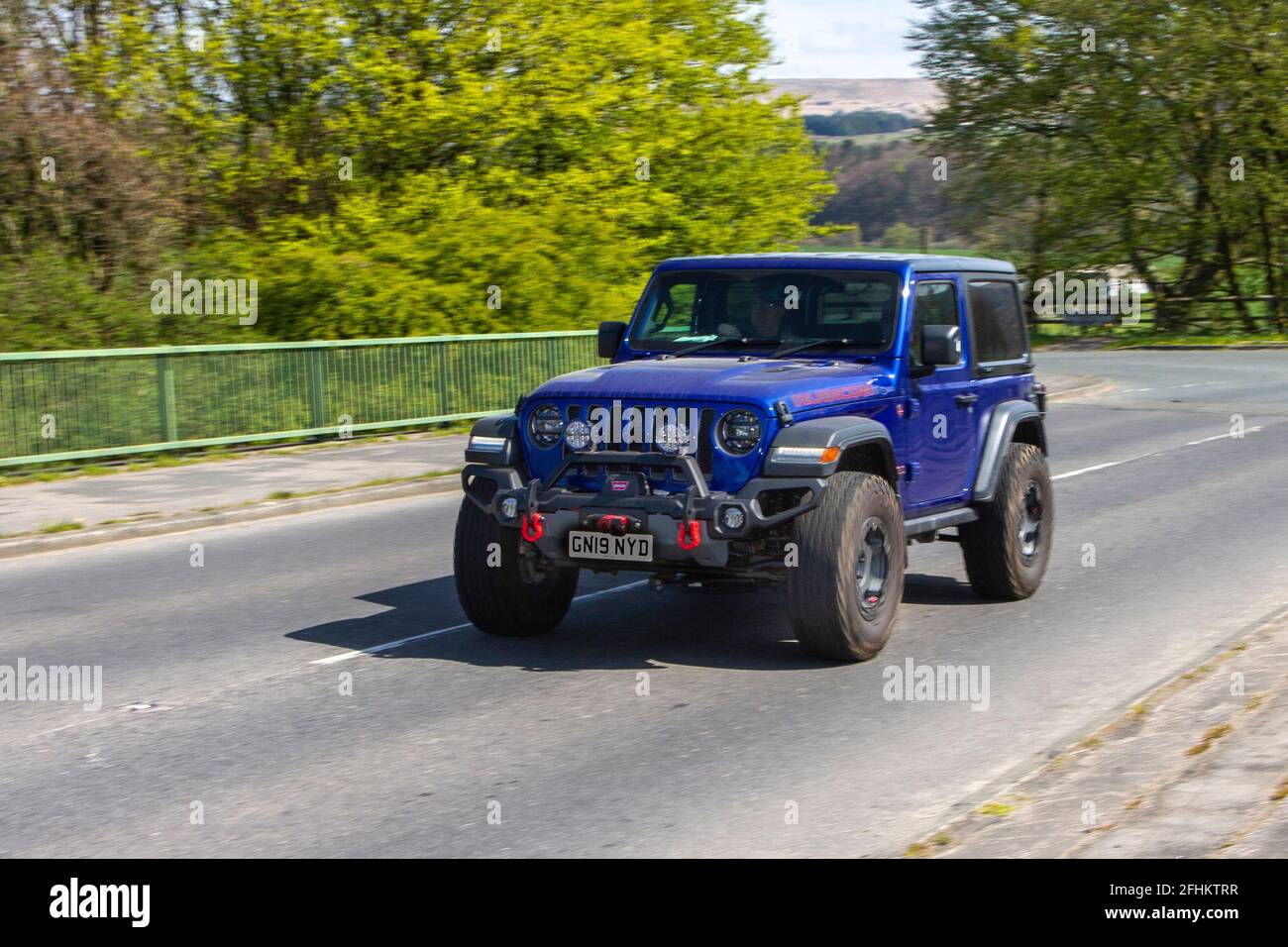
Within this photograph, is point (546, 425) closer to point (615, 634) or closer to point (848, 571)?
point (615, 634)

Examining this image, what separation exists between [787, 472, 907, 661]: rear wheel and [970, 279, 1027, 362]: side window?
2023 mm

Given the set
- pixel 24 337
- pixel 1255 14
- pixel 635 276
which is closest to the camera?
pixel 24 337

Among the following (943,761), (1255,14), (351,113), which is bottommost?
(943,761)

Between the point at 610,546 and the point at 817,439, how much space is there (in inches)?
43.7

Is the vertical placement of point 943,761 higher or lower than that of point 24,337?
lower

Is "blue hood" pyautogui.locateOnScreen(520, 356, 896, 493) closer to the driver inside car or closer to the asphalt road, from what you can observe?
the driver inside car

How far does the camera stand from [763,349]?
8.92 m

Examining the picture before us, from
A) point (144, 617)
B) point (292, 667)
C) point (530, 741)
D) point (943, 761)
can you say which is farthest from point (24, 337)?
point (943, 761)

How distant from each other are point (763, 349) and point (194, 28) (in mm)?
18224

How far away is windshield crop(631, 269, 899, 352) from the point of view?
8.85 meters

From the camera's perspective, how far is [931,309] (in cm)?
915

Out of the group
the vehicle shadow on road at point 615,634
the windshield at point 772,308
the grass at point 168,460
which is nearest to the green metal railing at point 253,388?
the grass at point 168,460

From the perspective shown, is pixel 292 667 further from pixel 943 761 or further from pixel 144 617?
pixel 943 761

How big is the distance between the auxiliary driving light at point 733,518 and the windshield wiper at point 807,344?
1509mm
